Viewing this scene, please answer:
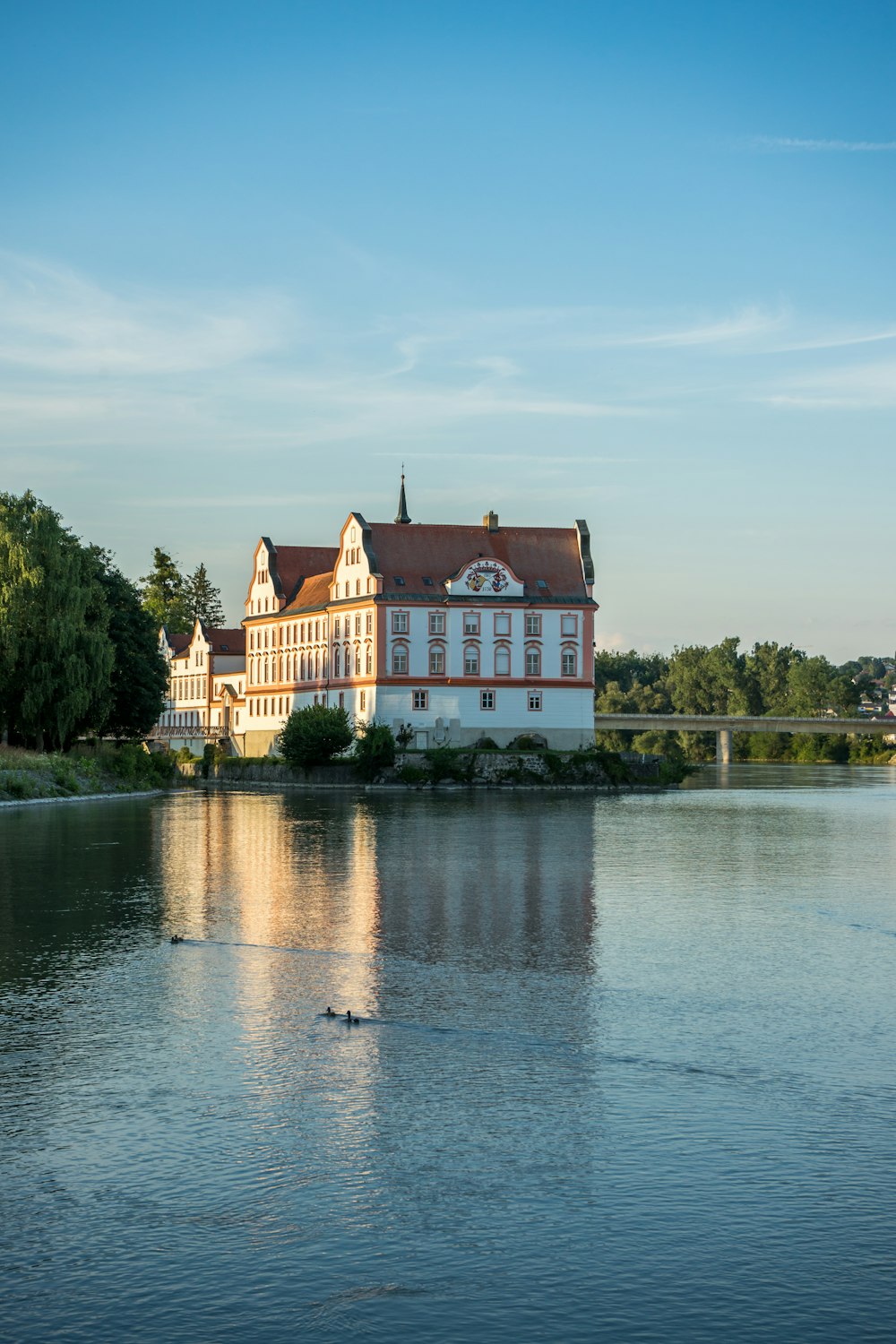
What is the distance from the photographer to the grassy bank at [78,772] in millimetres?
61625

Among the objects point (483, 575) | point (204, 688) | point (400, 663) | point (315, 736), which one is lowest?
point (315, 736)

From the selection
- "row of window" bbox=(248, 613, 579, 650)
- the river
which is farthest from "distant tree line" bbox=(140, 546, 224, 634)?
the river

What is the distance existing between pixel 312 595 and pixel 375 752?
2871cm

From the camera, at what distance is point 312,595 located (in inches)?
4631

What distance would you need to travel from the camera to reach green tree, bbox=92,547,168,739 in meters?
77.9

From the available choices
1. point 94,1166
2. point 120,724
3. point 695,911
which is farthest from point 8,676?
point 94,1166

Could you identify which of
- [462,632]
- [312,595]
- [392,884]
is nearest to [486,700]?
[462,632]

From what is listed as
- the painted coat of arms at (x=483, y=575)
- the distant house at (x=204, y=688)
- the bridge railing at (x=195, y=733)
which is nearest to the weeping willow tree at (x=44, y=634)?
the painted coat of arms at (x=483, y=575)

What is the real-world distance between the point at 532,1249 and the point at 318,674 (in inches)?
4101

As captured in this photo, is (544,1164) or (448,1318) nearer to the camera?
(448,1318)

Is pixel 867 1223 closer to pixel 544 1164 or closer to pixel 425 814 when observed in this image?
pixel 544 1164

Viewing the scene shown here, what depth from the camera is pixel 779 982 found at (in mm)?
18562

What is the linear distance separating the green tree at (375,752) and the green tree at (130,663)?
49.6 ft

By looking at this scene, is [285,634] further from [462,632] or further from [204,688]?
[204,688]
